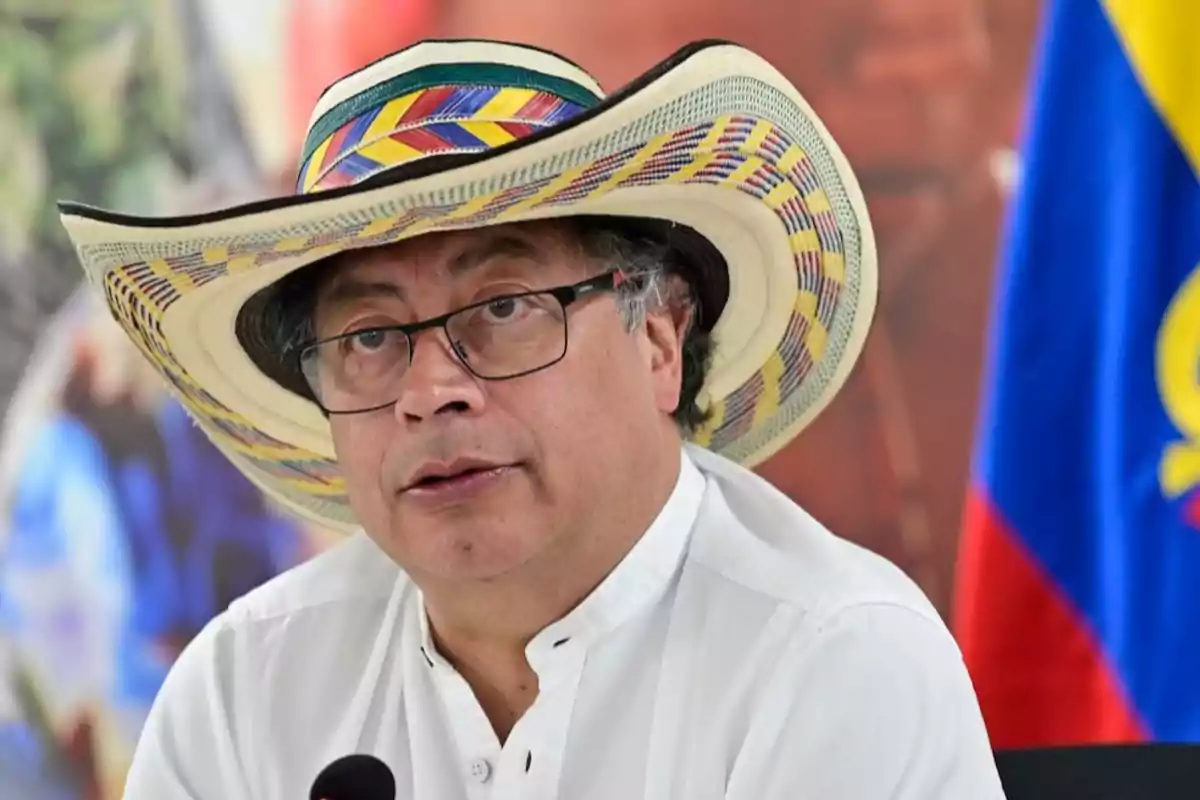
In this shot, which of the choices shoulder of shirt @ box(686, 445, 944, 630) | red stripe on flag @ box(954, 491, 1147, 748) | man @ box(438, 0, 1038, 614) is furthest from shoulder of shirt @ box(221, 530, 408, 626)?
red stripe on flag @ box(954, 491, 1147, 748)

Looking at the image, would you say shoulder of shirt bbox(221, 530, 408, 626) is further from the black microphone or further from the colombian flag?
the colombian flag

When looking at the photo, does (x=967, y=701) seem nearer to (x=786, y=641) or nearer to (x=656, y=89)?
(x=786, y=641)

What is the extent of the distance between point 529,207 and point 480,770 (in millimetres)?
548

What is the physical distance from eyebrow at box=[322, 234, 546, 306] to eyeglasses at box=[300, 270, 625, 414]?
3 cm

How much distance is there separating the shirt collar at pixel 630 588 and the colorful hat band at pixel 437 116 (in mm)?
403

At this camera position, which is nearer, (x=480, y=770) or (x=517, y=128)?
(x=517, y=128)

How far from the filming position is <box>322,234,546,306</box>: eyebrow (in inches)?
42.7

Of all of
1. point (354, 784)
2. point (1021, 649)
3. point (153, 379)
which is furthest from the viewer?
point (153, 379)

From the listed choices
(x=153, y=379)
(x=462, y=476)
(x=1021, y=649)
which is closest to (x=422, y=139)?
(x=462, y=476)

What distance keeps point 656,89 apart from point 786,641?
1.65 feet

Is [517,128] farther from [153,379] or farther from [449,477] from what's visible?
[153,379]

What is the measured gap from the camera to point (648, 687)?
3.83 ft

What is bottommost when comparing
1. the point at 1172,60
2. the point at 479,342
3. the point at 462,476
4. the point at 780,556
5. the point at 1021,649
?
the point at 1021,649

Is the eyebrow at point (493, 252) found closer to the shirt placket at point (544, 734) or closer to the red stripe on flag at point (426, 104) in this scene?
the red stripe on flag at point (426, 104)
